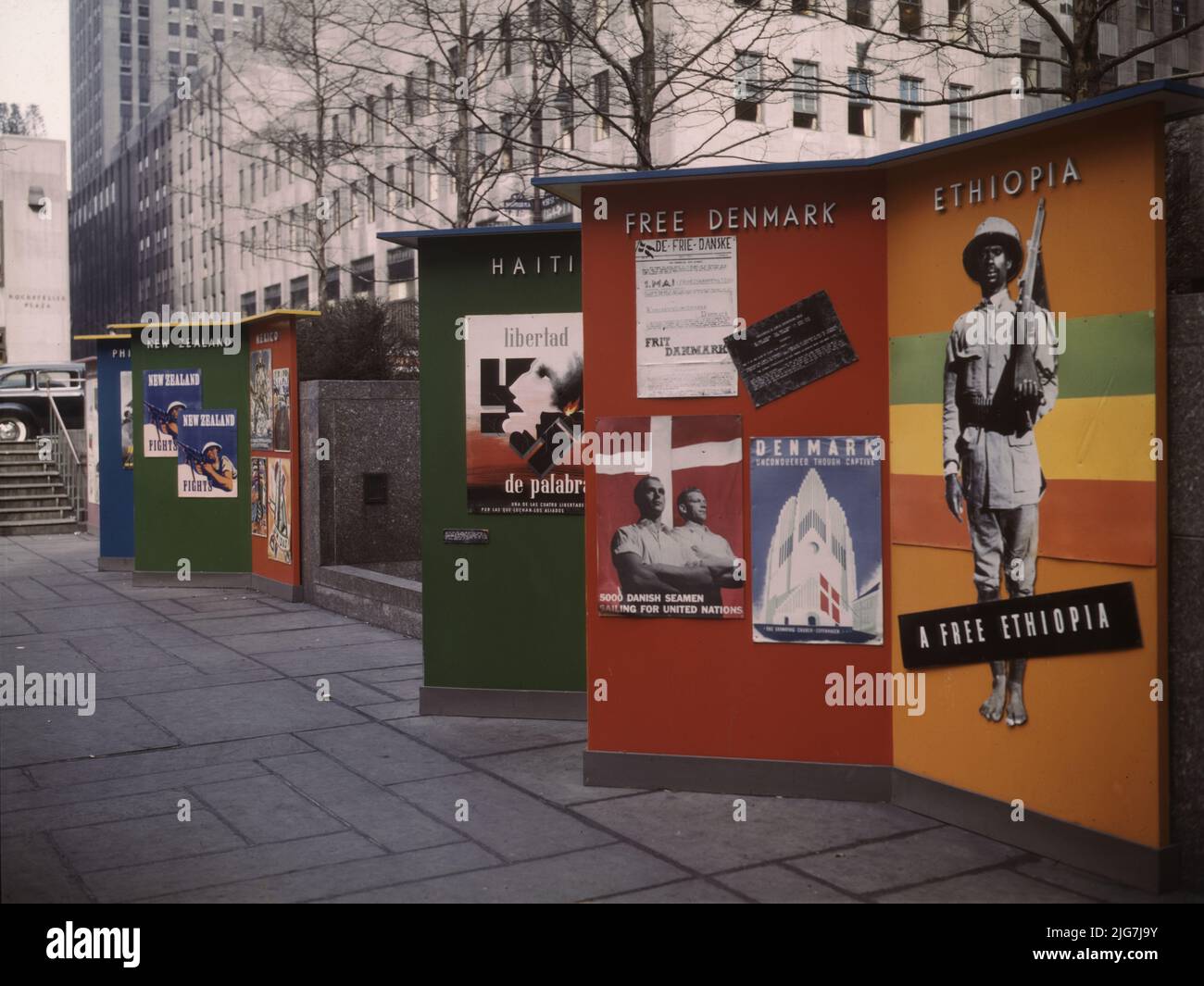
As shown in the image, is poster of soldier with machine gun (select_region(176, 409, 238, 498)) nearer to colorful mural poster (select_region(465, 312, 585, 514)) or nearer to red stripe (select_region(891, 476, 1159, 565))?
colorful mural poster (select_region(465, 312, 585, 514))

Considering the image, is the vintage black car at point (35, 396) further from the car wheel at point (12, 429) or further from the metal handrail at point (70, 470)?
the metal handrail at point (70, 470)

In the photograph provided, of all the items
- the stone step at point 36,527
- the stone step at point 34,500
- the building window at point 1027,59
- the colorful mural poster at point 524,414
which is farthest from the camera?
the stone step at point 34,500

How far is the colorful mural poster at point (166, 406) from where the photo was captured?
569 inches

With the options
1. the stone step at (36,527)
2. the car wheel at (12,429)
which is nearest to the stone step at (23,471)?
the stone step at (36,527)

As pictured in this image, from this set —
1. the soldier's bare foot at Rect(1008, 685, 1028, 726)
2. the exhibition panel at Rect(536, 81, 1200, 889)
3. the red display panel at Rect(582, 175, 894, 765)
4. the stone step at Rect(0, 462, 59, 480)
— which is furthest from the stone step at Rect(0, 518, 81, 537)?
the soldier's bare foot at Rect(1008, 685, 1028, 726)

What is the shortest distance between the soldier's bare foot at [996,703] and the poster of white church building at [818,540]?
25.4 inches

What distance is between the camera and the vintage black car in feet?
90.3

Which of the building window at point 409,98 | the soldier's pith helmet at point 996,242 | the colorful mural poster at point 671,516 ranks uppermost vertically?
the building window at point 409,98

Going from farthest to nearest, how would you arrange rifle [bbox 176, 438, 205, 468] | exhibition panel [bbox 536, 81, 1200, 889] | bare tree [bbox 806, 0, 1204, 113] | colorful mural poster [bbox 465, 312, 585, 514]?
rifle [bbox 176, 438, 205, 468]
bare tree [bbox 806, 0, 1204, 113]
colorful mural poster [bbox 465, 312, 585, 514]
exhibition panel [bbox 536, 81, 1200, 889]

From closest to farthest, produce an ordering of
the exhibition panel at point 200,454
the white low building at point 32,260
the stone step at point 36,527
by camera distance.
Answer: the exhibition panel at point 200,454
the stone step at point 36,527
the white low building at point 32,260

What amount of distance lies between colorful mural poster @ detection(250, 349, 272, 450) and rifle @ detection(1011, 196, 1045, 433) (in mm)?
9538

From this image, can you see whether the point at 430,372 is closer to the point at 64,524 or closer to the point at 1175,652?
the point at 1175,652

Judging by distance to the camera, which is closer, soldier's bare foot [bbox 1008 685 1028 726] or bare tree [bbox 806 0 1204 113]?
soldier's bare foot [bbox 1008 685 1028 726]

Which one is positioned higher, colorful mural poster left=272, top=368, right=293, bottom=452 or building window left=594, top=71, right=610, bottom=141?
building window left=594, top=71, right=610, bottom=141
